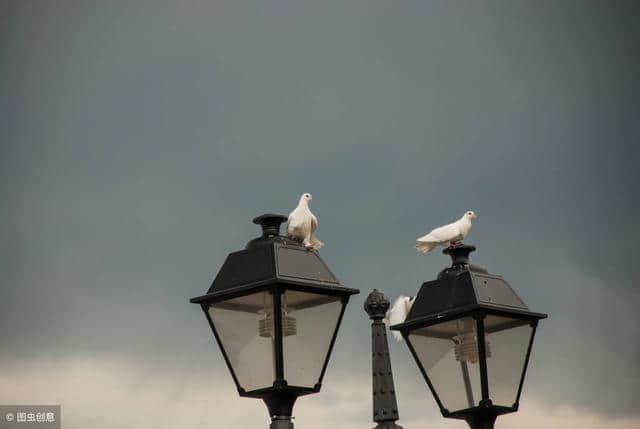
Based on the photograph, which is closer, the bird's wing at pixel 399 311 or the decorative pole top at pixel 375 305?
the decorative pole top at pixel 375 305

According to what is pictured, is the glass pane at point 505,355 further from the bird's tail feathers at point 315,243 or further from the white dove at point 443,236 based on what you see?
the white dove at point 443,236

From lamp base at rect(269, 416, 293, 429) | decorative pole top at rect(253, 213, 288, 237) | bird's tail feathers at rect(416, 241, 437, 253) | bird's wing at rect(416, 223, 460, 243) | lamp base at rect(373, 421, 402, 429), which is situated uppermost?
bird's wing at rect(416, 223, 460, 243)

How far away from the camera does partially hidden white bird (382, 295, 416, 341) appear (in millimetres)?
9516

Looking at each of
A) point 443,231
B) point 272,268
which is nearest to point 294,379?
point 272,268

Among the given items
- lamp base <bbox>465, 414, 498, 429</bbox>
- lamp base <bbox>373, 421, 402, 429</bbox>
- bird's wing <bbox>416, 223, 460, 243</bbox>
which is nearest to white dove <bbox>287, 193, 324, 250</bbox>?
lamp base <bbox>373, 421, 402, 429</bbox>

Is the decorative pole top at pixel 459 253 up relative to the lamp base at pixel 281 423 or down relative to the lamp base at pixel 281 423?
up

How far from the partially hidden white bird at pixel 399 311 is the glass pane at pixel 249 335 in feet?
6.75

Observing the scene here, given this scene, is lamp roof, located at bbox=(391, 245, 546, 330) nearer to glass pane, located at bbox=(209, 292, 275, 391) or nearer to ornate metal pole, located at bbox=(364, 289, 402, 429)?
ornate metal pole, located at bbox=(364, 289, 402, 429)

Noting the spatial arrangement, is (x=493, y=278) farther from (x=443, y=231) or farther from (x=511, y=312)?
(x=443, y=231)

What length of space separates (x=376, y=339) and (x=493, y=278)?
3.81 ft

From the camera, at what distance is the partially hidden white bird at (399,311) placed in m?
9.52

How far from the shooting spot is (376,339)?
852 cm

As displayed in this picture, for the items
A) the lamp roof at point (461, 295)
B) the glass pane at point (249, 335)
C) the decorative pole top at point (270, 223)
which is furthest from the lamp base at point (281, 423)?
the lamp roof at point (461, 295)

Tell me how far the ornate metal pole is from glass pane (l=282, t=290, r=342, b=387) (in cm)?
77
